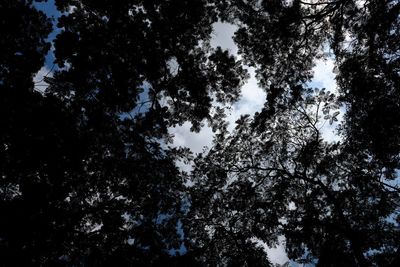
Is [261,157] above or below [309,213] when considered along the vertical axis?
above

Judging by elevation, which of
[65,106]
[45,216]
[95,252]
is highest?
[65,106]

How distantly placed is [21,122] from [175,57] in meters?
5.56

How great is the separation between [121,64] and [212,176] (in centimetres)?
724

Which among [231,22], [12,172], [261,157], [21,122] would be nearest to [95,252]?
[12,172]

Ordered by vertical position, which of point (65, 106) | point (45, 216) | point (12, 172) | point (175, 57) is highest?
point (175, 57)

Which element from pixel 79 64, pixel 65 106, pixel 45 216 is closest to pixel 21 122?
pixel 65 106

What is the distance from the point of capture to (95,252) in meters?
9.72

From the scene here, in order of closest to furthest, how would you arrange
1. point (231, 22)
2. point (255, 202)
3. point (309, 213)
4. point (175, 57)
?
1. point (175, 57)
2. point (231, 22)
3. point (309, 213)
4. point (255, 202)

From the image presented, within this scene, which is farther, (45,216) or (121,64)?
(121,64)

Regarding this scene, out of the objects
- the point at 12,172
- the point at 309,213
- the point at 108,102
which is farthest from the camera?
the point at 309,213

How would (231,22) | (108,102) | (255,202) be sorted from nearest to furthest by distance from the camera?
(108,102)
(231,22)
(255,202)

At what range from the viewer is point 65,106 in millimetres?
9047

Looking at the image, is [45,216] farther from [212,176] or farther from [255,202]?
[255,202]

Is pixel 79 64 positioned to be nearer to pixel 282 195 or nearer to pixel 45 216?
pixel 45 216
